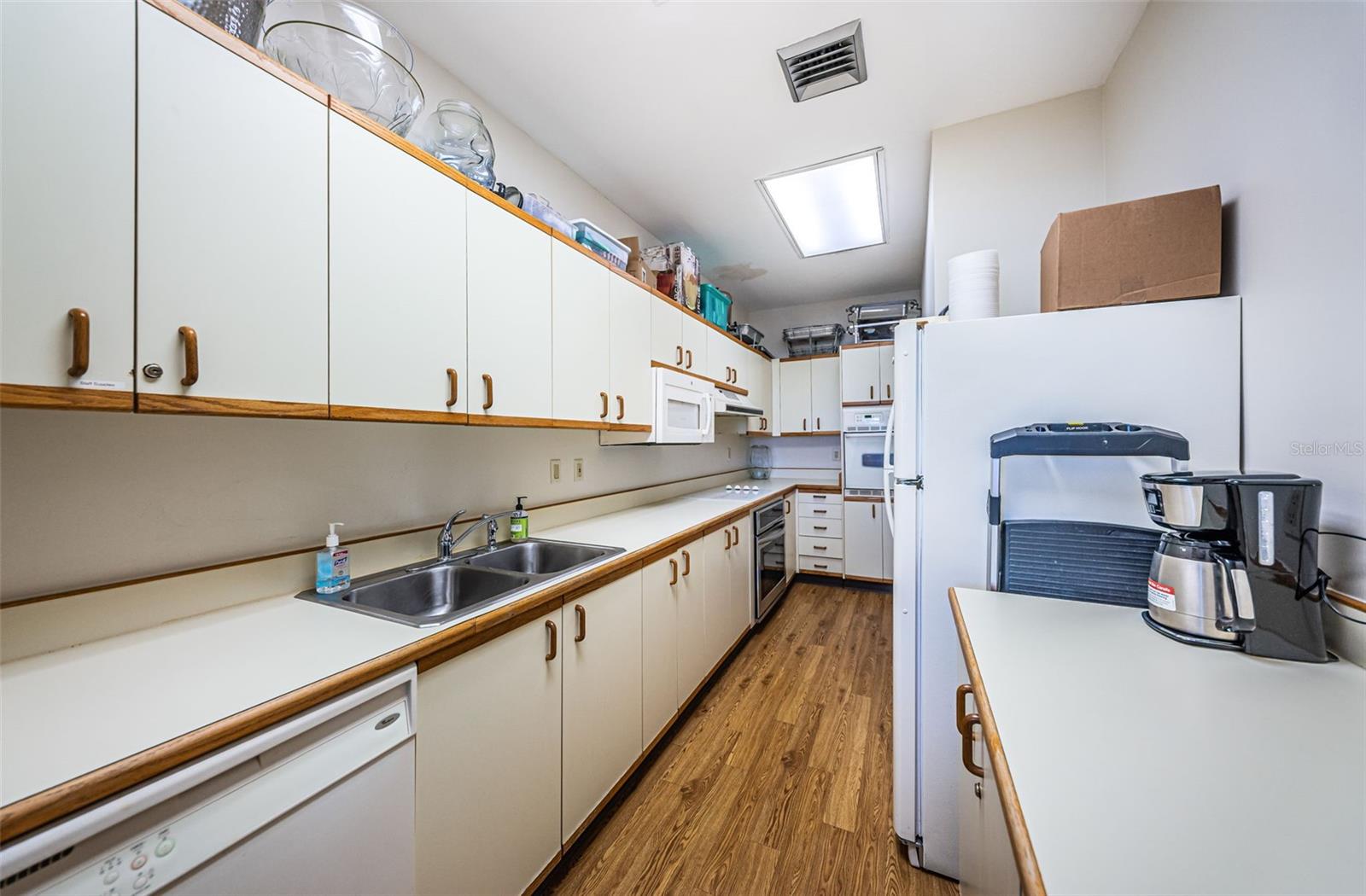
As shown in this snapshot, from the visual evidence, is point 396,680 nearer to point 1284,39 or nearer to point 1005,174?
point 1284,39

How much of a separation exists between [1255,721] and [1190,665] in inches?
6.5

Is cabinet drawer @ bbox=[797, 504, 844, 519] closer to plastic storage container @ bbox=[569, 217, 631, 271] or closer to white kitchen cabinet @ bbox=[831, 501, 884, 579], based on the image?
white kitchen cabinet @ bbox=[831, 501, 884, 579]

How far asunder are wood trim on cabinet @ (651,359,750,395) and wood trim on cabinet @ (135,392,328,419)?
5.02ft

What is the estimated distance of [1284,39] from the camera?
93cm

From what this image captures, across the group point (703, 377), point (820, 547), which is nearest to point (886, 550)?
point (820, 547)

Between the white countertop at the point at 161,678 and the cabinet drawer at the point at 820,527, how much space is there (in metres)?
3.33

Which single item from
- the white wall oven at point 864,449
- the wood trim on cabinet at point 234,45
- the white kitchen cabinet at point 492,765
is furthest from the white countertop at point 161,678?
the white wall oven at point 864,449

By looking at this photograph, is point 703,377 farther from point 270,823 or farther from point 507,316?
point 270,823

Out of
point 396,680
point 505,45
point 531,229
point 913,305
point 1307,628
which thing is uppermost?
point 505,45

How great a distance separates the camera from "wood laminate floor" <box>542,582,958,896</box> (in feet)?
4.42

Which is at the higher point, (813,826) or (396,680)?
(396,680)

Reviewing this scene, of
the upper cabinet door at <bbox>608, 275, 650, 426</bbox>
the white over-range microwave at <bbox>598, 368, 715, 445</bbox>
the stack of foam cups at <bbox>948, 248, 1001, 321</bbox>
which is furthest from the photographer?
the white over-range microwave at <bbox>598, 368, 715, 445</bbox>

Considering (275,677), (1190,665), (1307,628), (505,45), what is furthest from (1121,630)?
(505,45)

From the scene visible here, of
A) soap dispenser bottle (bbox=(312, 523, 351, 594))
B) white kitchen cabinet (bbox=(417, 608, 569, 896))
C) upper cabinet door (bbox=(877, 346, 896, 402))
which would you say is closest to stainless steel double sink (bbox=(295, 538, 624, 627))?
soap dispenser bottle (bbox=(312, 523, 351, 594))
